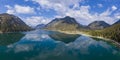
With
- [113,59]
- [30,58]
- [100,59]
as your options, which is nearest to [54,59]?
[30,58]

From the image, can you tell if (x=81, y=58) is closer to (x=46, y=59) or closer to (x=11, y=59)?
(x=46, y=59)

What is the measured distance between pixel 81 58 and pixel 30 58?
26.5 m

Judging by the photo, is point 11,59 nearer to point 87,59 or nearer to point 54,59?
point 54,59

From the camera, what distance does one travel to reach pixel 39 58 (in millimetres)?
87125

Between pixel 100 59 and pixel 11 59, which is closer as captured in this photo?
pixel 11 59

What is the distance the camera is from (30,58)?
87375 mm

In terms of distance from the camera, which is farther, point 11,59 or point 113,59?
point 113,59

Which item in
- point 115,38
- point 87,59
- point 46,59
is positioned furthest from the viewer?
point 115,38

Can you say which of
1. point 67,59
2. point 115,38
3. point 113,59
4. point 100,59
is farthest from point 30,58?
point 115,38

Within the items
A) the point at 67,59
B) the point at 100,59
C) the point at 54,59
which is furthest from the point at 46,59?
the point at 100,59

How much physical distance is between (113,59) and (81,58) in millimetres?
16617

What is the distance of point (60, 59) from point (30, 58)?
14.8m

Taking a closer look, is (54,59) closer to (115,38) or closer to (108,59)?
(108,59)

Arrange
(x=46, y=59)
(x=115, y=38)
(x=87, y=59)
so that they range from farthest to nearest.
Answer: (x=115, y=38), (x=87, y=59), (x=46, y=59)
